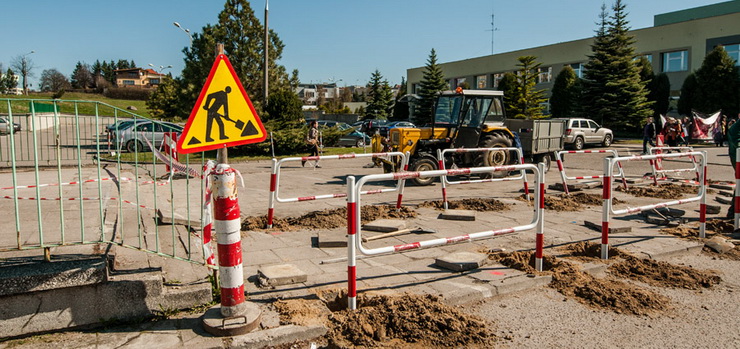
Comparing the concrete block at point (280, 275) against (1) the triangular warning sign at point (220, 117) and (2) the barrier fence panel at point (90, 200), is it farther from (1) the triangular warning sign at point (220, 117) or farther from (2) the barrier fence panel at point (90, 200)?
(1) the triangular warning sign at point (220, 117)

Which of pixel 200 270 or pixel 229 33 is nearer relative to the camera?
pixel 200 270

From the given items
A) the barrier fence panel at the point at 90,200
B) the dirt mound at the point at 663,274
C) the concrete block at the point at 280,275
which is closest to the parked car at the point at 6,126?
the barrier fence panel at the point at 90,200

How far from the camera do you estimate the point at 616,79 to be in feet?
112

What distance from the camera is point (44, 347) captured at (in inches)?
152

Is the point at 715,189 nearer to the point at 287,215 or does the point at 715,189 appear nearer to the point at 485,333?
the point at 287,215

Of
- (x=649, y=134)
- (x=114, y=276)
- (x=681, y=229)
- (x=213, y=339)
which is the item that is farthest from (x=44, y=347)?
(x=649, y=134)

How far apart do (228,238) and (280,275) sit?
1.22 meters

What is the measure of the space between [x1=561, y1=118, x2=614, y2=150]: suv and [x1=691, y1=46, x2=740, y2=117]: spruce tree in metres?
7.69

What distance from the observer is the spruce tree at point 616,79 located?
34094 mm

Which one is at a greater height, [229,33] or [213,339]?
[229,33]

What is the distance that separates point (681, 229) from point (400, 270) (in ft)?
16.8

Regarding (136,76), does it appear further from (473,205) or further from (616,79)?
(473,205)

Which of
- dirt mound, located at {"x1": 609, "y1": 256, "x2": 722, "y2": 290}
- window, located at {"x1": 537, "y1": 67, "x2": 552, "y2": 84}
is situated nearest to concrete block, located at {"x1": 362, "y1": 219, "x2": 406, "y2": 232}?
dirt mound, located at {"x1": 609, "y1": 256, "x2": 722, "y2": 290}

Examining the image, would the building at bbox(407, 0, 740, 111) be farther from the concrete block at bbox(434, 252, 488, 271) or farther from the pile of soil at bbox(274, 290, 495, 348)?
the pile of soil at bbox(274, 290, 495, 348)
